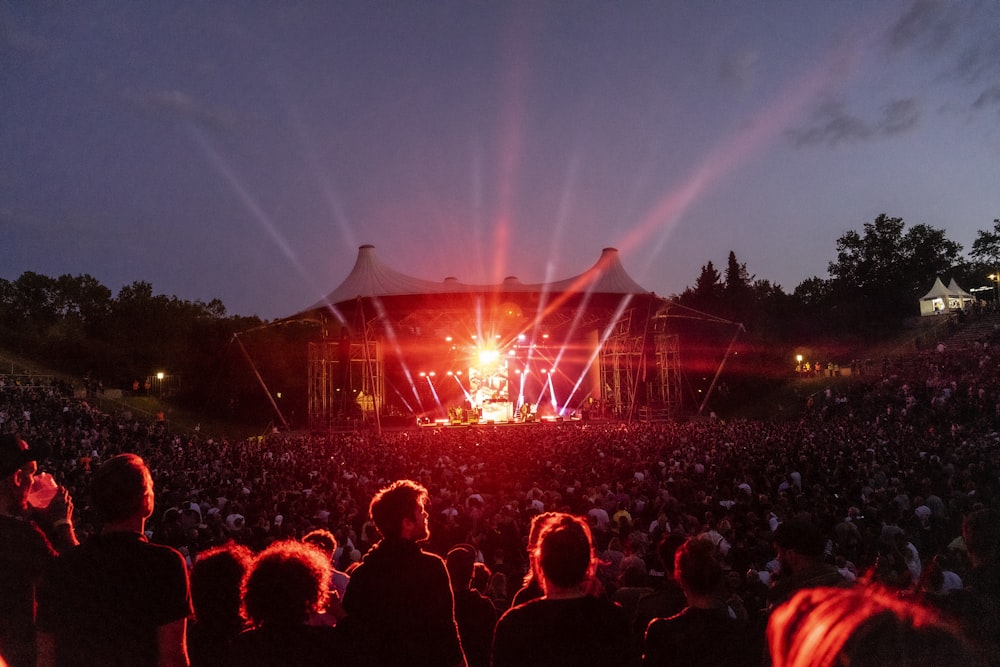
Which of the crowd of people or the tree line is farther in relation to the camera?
the tree line

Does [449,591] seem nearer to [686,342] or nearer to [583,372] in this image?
[583,372]

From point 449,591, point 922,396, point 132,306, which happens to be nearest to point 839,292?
point 922,396

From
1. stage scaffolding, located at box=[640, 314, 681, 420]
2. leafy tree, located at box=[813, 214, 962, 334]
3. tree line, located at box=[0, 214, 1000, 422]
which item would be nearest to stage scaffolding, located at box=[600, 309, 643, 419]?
stage scaffolding, located at box=[640, 314, 681, 420]

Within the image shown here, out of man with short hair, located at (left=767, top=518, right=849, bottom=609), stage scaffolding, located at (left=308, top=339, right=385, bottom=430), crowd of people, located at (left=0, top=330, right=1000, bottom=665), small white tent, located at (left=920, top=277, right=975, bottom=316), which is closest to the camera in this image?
crowd of people, located at (left=0, top=330, right=1000, bottom=665)

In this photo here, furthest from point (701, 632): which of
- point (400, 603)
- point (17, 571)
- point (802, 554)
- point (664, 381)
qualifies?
point (664, 381)

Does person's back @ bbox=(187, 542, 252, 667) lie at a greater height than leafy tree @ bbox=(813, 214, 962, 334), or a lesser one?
lesser

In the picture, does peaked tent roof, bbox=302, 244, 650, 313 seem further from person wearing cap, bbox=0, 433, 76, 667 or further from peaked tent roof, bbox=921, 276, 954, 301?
peaked tent roof, bbox=921, 276, 954, 301

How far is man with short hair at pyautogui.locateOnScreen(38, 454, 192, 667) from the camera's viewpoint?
191cm

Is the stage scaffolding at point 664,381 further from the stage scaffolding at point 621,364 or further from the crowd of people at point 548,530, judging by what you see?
the crowd of people at point 548,530

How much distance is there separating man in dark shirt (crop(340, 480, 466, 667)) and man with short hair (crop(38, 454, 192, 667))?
56 cm

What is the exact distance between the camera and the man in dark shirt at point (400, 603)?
2.21m

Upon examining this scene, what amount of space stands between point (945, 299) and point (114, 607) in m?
53.1

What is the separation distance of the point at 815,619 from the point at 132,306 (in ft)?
145

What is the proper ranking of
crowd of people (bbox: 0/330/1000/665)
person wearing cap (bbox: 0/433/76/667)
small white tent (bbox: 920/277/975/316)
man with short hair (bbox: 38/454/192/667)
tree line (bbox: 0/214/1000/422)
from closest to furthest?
man with short hair (bbox: 38/454/192/667) < crowd of people (bbox: 0/330/1000/665) < person wearing cap (bbox: 0/433/76/667) < tree line (bbox: 0/214/1000/422) < small white tent (bbox: 920/277/975/316)
